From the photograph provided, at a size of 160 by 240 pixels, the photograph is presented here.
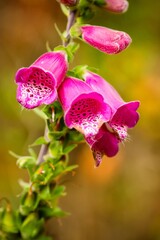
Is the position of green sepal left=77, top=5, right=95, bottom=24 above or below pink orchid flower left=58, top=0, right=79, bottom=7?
below

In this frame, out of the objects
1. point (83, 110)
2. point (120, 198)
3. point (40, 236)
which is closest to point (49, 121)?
point (83, 110)

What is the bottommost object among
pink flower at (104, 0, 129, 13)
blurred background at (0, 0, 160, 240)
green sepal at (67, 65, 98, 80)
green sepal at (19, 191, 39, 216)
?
blurred background at (0, 0, 160, 240)

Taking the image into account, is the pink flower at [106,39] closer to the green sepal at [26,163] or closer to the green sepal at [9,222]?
the green sepal at [26,163]

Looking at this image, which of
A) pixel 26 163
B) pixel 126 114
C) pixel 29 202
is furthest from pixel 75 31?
pixel 29 202

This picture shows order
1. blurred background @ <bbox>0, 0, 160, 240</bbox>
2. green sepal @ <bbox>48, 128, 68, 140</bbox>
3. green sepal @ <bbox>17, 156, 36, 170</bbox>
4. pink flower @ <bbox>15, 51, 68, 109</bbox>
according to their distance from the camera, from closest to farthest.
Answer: pink flower @ <bbox>15, 51, 68, 109</bbox> < green sepal @ <bbox>48, 128, 68, 140</bbox> < green sepal @ <bbox>17, 156, 36, 170</bbox> < blurred background @ <bbox>0, 0, 160, 240</bbox>

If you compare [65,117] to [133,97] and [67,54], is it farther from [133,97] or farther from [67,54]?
[133,97]

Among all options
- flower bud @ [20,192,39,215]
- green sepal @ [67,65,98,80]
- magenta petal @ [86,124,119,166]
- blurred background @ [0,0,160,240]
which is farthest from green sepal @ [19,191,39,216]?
blurred background @ [0,0,160,240]

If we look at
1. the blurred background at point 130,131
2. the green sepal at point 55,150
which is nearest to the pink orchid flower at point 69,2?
the green sepal at point 55,150

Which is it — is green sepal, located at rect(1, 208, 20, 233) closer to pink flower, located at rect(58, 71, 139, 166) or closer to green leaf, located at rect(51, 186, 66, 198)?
green leaf, located at rect(51, 186, 66, 198)
